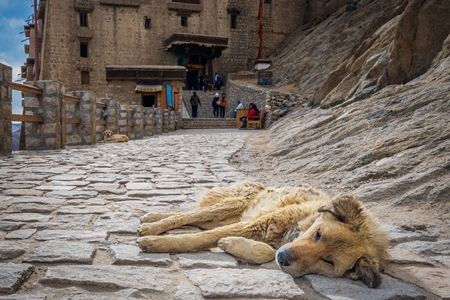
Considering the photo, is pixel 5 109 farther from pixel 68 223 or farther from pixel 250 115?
pixel 250 115

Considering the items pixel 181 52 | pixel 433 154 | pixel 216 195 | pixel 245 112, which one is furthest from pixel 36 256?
pixel 181 52

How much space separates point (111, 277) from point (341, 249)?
1.41 metres

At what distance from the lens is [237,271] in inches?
95.7

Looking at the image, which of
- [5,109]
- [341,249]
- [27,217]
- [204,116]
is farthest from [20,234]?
[204,116]

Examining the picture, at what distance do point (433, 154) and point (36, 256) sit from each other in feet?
14.3

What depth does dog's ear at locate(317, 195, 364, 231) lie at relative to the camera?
2486 mm

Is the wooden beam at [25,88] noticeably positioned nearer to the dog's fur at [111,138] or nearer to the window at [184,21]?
the dog's fur at [111,138]

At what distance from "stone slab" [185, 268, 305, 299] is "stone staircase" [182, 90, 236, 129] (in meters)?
25.2

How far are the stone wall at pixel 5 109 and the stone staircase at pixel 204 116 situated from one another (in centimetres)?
1943

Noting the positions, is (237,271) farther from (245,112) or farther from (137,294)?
(245,112)

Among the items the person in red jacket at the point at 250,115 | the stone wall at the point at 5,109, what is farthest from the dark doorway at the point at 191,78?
the stone wall at the point at 5,109

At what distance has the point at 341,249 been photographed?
233 cm

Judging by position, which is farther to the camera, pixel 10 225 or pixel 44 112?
pixel 44 112

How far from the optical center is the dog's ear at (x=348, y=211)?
2486 millimetres
